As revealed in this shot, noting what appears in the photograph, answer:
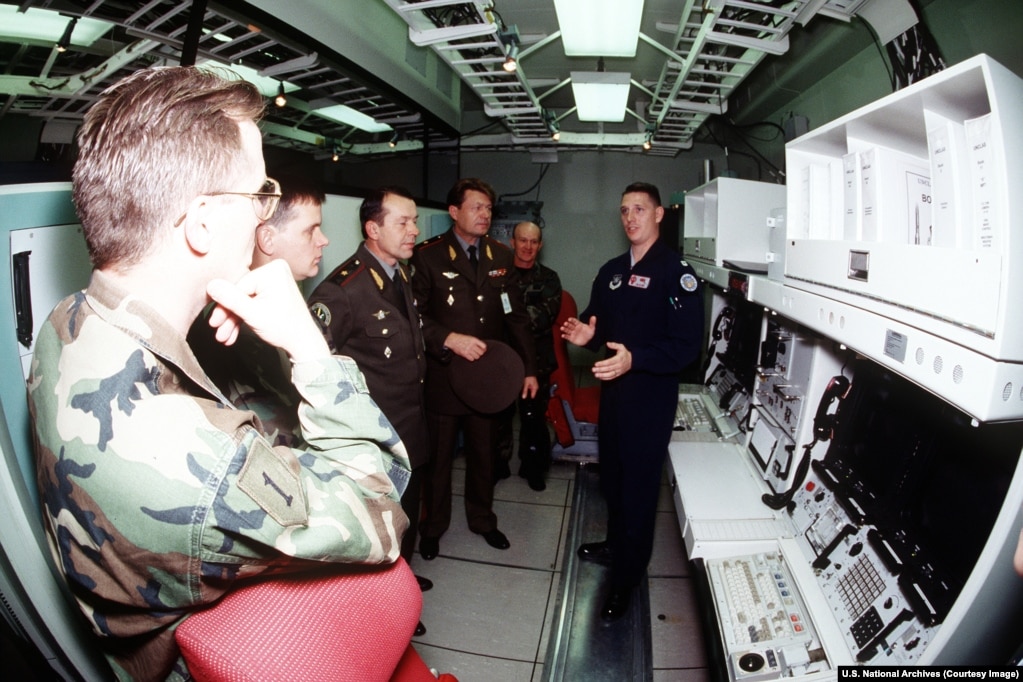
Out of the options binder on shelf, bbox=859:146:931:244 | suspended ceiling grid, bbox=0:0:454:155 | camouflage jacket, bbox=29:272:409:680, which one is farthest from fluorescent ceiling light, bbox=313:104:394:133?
binder on shelf, bbox=859:146:931:244

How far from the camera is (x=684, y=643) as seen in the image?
228cm

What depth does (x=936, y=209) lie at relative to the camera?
3.29 feet

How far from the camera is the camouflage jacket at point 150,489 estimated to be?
599 millimetres

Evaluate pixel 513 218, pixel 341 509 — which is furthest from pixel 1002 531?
pixel 513 218

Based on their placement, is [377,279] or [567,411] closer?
[377,279]

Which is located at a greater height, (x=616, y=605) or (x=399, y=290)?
(x=399, y=290)

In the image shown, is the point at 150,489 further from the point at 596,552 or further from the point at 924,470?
the point at 596,552

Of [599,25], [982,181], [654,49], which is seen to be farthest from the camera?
[654,49]

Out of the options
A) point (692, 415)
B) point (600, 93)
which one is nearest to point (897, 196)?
point (692, 415)

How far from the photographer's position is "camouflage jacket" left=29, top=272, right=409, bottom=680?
60cm

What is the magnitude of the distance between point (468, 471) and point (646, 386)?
1342mm

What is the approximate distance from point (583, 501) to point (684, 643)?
1319mm

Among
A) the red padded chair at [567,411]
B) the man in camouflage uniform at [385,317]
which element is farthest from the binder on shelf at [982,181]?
the red padded chair at [567,411]

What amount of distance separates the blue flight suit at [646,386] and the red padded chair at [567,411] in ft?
4.40
